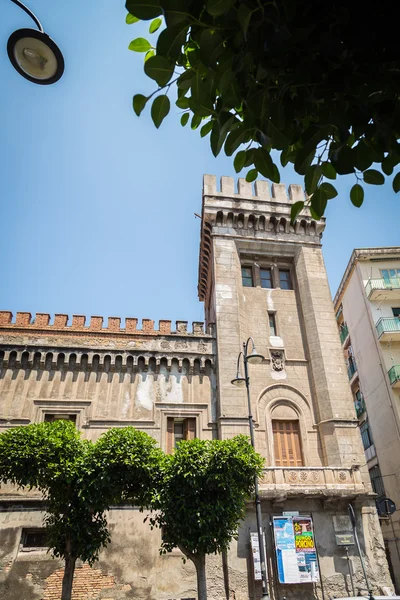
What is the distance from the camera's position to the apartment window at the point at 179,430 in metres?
18.4

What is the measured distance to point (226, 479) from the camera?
1256 centimetres

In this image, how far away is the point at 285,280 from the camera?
917 inches

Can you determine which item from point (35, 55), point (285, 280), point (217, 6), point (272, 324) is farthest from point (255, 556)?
point (217, 6)

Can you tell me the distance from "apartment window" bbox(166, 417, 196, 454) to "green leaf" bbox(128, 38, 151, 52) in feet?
54.9

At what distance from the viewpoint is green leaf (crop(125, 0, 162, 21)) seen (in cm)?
270

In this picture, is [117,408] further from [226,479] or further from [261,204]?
[261,204]

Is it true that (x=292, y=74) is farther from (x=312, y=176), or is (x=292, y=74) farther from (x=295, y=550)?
(x=295, y=550)

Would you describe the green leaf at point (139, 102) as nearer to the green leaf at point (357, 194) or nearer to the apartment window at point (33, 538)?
the green leaf at point (357, 194)

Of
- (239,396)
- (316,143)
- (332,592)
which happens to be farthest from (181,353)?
(316,143)

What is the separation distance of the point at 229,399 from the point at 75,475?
26.1 feet

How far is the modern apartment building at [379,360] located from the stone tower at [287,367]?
727 cm

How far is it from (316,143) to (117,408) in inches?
655

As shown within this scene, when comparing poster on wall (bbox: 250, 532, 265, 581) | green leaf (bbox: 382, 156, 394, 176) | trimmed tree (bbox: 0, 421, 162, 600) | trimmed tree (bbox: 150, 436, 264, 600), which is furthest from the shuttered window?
green leaf (bbox: 382, 156, 394, 176)

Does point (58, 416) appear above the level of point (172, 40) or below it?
above
